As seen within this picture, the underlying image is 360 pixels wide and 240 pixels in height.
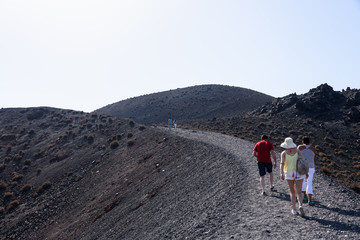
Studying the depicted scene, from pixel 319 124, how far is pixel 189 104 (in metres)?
51.0

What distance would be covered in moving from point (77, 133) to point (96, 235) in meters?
31.5

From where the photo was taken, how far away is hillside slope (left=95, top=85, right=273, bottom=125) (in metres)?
83.3

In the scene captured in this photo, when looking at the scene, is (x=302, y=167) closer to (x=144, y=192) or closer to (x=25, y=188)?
(x=144, y=192)

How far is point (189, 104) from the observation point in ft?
306

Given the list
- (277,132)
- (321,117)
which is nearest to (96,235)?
(277,132)

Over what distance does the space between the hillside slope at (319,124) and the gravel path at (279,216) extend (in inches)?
701

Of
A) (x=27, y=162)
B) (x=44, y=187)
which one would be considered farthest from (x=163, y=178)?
(x=27, y=162)

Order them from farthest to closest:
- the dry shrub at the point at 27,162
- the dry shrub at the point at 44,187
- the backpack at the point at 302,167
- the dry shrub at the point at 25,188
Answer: the dry shrub at the point at 27,162, the dry shrub at the point at 25,188, the dry shrub at the point at 44,187, the backpack at the point at 302,167

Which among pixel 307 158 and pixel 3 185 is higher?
pixel 307 158

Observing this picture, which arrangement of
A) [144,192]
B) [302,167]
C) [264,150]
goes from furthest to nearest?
1. [144,192]
2. [264,150]
3. [302,167]

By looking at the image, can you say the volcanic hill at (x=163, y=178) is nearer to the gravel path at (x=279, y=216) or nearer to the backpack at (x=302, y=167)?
the gravel path at (x=279, y=216)

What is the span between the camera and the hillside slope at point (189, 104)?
273 ft

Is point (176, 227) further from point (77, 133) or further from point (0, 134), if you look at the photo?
point (0, 134)

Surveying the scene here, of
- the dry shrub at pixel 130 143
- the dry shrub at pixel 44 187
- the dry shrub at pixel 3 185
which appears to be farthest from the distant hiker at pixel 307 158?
the dry shrub at pixel 3 185
